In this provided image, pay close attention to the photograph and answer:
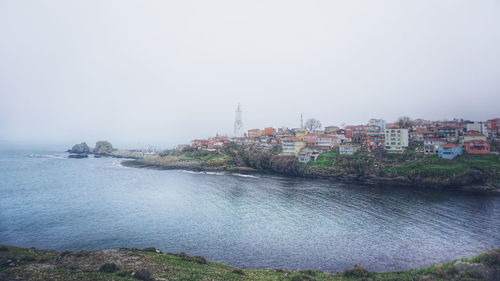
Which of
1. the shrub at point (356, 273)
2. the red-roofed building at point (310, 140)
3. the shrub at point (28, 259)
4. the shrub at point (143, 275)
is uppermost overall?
the red-roofed building at point (310, 140)

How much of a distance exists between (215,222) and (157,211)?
40.7ft

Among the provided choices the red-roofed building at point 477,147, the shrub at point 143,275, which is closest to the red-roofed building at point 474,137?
the red-roofed building at point 477,147

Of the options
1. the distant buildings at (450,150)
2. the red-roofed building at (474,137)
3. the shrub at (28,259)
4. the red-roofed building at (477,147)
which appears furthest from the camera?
the red-roofed building at (474,137)

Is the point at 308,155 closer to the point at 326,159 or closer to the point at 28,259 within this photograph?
the point at 326,159

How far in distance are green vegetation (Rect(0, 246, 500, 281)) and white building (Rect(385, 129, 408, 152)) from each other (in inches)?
2884

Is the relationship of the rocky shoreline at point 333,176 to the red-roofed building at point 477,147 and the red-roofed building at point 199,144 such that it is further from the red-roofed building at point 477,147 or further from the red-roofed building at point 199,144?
the red-roofed building at point 199,144

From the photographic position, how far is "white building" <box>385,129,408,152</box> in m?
84.1

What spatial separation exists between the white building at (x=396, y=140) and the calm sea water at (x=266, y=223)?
28919mm

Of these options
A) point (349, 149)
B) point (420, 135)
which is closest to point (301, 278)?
point (349, 149)

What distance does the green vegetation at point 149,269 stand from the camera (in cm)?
1798

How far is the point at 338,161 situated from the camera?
3366 inches

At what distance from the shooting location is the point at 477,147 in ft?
232

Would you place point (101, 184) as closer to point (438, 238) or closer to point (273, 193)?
point (273, 193)

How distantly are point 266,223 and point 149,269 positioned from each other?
2118 cm
